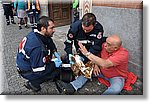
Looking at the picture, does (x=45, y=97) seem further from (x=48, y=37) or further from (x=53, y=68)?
(x=48, y=37)

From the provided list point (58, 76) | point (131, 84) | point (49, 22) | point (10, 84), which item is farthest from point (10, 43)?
point (131, 84)

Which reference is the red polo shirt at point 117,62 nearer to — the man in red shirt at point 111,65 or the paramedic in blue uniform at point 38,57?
the man in red shirt at point 111,65

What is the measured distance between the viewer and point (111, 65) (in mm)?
1650

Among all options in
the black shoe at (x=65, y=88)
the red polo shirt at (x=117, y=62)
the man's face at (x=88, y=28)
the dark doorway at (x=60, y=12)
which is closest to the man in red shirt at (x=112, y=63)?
the red polo shirt at (x=117, y=62)

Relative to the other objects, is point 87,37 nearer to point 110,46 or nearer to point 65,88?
point 110,46

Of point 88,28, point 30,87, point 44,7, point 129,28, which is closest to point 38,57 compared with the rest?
point 30,87

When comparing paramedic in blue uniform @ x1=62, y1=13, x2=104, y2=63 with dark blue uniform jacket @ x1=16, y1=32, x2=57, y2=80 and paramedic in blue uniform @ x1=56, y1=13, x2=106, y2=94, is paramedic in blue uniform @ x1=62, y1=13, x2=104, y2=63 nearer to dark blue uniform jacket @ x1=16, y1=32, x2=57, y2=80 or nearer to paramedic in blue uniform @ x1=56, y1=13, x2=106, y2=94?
paramedic in blue uniform @ x1=56, y1=13, x2=106, y2=94

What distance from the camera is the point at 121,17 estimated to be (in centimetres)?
193

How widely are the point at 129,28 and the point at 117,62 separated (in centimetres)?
41

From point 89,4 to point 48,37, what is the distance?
0.80m

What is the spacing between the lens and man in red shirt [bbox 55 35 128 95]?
5.40 ft

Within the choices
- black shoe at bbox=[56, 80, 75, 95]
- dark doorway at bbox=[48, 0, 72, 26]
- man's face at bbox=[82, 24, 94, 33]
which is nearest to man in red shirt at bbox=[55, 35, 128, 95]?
black shoe at bbox=[56, 80, 75, 95]

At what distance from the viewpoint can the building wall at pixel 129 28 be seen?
177cm

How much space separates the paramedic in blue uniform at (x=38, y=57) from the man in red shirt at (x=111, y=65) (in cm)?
20
